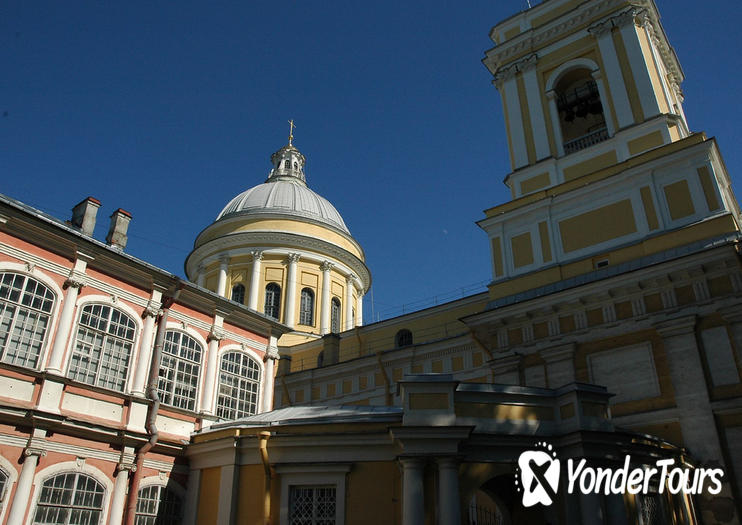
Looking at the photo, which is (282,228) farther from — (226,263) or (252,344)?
(252,344)

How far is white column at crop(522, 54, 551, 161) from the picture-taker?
64.7ft

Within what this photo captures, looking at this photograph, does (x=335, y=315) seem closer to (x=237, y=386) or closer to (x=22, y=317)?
(x=237, y=386)

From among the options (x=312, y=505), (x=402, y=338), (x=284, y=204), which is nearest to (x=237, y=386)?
(x=312, y=505)

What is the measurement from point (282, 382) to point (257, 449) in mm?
15323

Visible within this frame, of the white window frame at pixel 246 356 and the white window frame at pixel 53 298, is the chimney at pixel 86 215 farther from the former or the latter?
the white window frame at pixel 246 356

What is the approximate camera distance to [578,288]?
15.8 meters

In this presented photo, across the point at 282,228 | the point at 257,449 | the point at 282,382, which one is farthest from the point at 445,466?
the point at 282,228

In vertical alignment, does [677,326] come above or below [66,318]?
below

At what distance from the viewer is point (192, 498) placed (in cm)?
1413

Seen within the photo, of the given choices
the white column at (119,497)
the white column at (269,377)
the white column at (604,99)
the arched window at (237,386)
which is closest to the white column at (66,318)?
the white column at (119,497)

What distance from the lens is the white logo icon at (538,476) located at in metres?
10.5

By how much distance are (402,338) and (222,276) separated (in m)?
12.3

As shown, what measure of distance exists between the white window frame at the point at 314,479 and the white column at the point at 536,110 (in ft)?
41.1

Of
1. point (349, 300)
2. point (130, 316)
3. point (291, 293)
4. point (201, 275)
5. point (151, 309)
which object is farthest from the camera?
point (349, 300)
